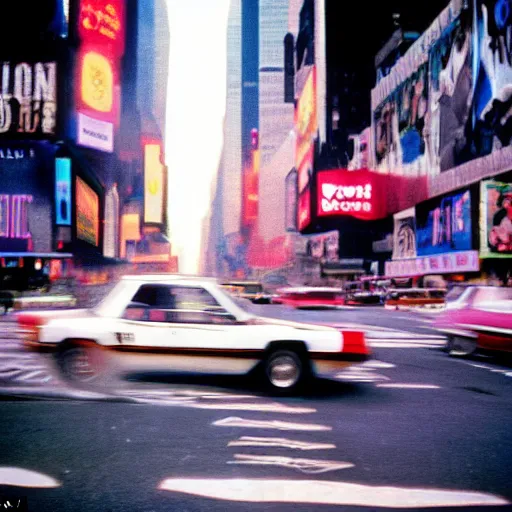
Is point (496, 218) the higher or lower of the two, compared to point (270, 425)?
higher

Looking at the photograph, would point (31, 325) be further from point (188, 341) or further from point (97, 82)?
point (97, 82)

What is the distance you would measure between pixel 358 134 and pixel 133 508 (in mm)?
84244

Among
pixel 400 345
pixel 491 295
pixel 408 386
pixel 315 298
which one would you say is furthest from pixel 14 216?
pixel 408 386

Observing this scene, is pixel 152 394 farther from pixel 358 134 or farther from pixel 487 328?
pixel 358 134

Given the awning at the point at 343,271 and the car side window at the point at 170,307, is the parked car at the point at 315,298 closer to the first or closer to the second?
the car side window at the point at 170,307

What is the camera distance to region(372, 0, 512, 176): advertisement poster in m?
42.3

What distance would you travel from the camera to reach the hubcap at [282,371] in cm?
843

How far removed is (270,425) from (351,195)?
6944cm

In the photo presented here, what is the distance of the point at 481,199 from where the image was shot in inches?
1753

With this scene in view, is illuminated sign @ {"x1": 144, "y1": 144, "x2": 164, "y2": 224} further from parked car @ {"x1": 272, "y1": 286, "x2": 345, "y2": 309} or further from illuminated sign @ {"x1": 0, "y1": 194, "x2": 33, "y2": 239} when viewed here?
parked car @ {"x1": 272, "y1": 286, "x2": 345, "y2": 309}

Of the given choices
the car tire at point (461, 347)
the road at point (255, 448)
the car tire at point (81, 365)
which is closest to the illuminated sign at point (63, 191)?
the car tire at point (461, 347)

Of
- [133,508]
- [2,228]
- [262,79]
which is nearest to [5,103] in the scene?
[2,228]

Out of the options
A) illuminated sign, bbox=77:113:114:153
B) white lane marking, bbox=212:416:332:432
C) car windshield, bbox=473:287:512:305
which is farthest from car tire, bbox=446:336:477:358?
illuminated sign, bbox=77:113:114:153

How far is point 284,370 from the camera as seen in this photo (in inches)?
333
